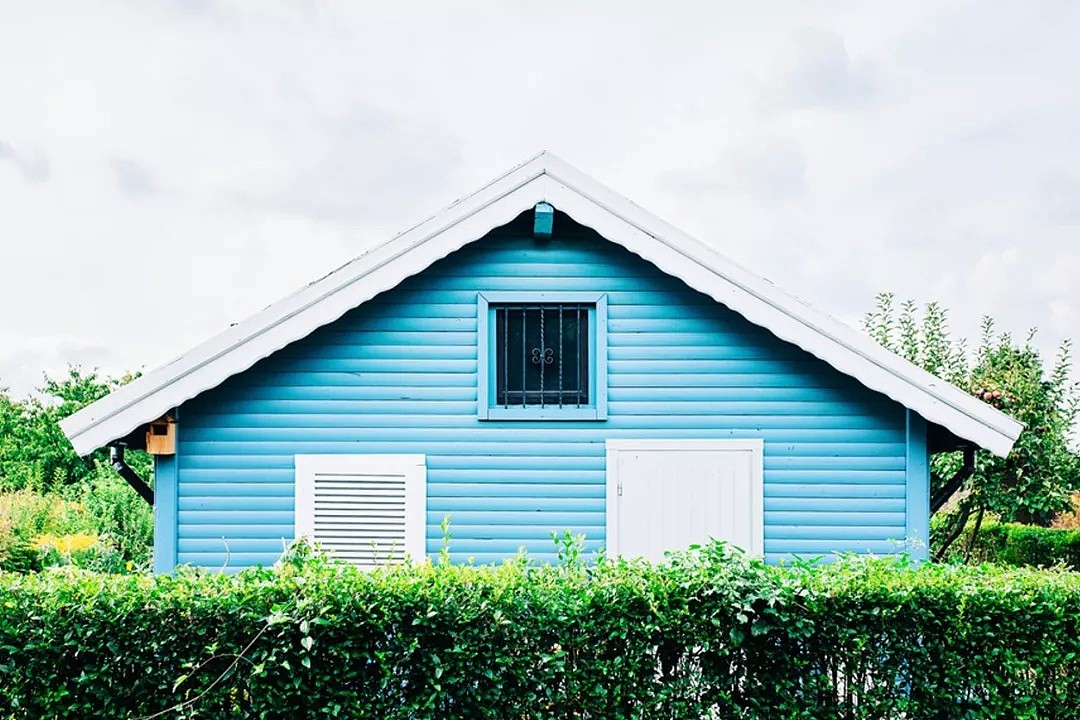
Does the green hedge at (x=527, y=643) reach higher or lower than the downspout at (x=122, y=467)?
lower

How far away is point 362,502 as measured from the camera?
26.8ft

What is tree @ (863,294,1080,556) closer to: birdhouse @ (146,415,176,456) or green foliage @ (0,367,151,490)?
birdhouse @ (146,415,176,456)

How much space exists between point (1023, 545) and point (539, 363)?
12904mm

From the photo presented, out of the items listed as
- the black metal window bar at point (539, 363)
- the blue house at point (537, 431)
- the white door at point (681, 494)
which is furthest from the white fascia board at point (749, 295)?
Answer: the white door at point (681, 494)

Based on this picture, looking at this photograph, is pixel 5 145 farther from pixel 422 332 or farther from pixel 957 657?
pixel 957 657

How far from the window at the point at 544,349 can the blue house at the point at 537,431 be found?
2 cm

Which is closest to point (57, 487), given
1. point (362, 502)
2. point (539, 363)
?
point (362, 502)

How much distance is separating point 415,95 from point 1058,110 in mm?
11025

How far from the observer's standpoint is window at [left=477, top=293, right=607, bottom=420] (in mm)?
8250

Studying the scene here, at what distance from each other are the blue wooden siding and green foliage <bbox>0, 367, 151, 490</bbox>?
15.0 metres

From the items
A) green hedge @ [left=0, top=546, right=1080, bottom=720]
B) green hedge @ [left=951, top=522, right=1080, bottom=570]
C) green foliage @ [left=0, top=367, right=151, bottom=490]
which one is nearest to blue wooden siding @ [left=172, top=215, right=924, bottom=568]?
green hedge @ [left=0, top=546, right=1080, bottom=720]

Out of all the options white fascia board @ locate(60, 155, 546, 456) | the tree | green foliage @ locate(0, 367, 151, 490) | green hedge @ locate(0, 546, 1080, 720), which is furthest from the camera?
green foliage @ locate(0, 367, 151, 490)

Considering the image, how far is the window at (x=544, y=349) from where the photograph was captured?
325 inches

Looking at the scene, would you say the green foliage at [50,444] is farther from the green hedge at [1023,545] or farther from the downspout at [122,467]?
the green hedge at [1023,545]
